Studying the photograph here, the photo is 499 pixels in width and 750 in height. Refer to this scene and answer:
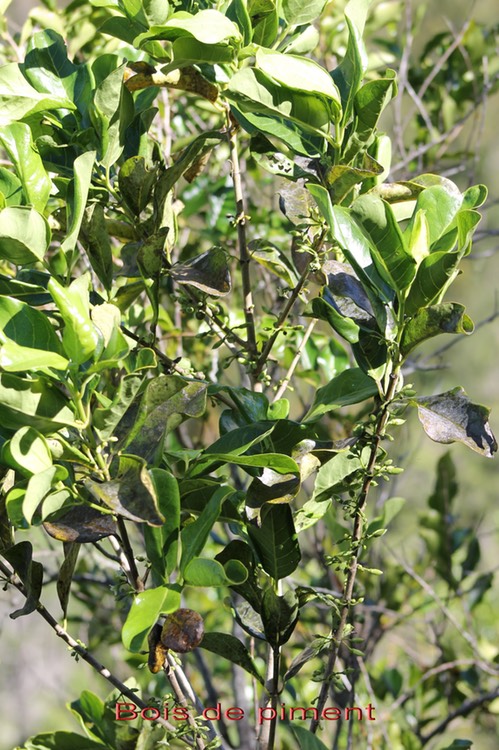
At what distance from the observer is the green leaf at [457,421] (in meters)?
0.65

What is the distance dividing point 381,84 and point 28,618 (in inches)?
145

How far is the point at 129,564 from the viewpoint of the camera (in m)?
0.73

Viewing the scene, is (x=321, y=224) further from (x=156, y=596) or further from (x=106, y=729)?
(x=106, y=729)

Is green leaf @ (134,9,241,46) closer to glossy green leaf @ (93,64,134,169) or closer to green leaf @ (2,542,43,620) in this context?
glossy green leaf @ (93,64,134,169)

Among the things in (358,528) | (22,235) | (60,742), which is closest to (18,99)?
(22,235)

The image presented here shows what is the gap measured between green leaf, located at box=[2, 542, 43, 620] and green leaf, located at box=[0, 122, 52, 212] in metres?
0.28

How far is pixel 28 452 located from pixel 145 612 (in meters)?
0.16

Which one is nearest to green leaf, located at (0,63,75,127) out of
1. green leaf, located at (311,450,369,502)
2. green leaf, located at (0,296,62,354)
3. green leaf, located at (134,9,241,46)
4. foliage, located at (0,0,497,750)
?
foliage, located at (0,0,497,750)

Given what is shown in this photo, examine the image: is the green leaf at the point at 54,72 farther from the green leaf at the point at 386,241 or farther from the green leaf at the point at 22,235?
the green leaf at the point at 386,241

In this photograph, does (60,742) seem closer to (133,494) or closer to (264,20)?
(133,494)

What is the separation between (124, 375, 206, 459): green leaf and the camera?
0.66m

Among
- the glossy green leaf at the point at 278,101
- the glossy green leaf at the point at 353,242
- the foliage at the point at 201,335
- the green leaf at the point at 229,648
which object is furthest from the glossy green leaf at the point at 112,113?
the green leaf at the point at 229,648

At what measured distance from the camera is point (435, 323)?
2.05 feet

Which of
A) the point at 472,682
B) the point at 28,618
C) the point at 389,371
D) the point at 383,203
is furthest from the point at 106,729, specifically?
the point at 28,618
